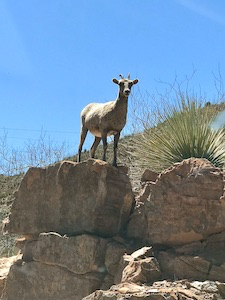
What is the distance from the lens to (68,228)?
7828mm

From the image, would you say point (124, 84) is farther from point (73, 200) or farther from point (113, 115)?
point (73, 200)

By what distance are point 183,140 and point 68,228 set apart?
2.65 m

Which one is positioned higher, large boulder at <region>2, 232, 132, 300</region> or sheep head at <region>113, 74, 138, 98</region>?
sheep head at <region>113, 74, 138, 98</region>

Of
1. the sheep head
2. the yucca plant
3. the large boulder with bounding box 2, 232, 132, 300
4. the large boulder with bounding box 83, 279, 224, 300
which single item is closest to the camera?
the large boulder with bounding box 83, 279, 224, 300

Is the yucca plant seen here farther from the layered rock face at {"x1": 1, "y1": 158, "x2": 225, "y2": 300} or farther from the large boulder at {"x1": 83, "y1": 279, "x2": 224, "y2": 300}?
the large boulder at {"x1": 83, "y1": 279, "x2": 224, "y2": 300}

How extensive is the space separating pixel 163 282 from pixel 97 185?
2235mm

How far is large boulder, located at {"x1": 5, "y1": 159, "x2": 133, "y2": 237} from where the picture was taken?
24.8ft

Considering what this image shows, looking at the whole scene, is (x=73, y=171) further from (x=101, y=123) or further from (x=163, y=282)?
(x=163, y=282)

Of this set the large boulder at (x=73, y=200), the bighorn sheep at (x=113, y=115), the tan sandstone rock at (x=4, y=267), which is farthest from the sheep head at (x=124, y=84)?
the tan sandstone rock at (x=4, y=267)

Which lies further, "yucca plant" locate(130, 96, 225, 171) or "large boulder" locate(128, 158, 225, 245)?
"yucca plant" locate(130, 96, 225, 171)

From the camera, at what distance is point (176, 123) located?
369 inches

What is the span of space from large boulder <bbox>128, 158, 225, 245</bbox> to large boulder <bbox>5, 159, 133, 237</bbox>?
2.19 feet

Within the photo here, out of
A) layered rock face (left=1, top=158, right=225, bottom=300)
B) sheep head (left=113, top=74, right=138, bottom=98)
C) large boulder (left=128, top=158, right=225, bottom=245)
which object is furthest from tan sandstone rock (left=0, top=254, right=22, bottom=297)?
sheep head (left=113, top=74, right=138, bottom=98)

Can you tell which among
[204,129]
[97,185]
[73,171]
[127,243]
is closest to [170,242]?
[127,243]
